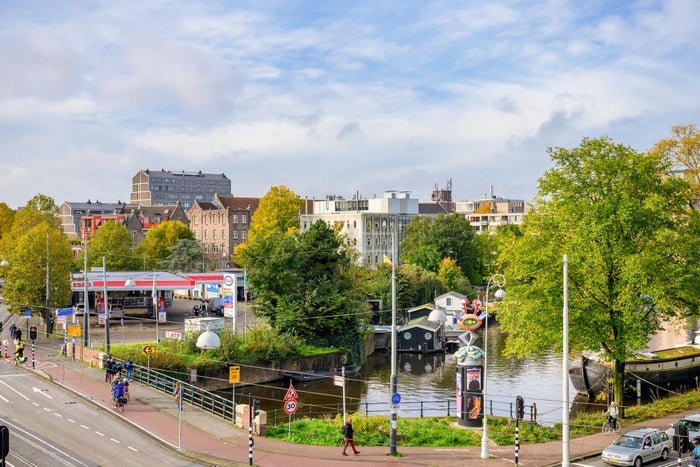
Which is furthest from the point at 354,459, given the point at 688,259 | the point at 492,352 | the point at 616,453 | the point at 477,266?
the point at 477,266

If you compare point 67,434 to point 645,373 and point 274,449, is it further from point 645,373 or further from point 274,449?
point 645,373

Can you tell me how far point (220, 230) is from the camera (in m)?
131

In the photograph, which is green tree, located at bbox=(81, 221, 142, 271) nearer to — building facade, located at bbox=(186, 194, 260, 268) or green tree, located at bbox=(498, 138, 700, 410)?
building facade, located at bbox=(186, 194, 260, 268)

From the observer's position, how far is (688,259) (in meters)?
35.8

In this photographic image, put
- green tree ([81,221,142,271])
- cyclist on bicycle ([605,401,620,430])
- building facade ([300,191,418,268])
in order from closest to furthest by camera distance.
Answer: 1. cyclist on bicycle ([605,401,620,430])
2. green tree ([81,221,142,271])
3. building facade ([300,191,418,268])

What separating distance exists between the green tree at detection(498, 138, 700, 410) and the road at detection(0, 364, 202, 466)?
750 inches

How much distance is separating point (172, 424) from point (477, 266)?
292ft

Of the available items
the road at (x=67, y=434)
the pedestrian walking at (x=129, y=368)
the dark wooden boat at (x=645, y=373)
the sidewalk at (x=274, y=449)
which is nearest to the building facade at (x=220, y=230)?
the pedestrian walking at (x=129, y=368)

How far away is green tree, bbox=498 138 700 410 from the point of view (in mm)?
35312

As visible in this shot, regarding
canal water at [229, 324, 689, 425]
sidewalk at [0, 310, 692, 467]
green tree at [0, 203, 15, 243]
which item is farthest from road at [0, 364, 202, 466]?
green tree at [0, 203, 15, 243]

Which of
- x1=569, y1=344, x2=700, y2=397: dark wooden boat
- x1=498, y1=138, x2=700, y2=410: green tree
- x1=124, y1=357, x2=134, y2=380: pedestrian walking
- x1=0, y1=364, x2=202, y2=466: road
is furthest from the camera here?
x1=569, y1=344, x2=700, y2=397: dark wooden boat

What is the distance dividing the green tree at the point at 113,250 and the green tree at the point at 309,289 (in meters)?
40.4

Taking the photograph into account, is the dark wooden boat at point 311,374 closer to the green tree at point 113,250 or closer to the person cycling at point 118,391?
the person cycling at point 118,391

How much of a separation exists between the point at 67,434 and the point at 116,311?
4586 centimetres
